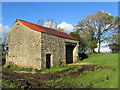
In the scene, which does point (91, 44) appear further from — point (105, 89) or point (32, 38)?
point (105, 89)

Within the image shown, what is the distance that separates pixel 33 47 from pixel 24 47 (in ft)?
5.86

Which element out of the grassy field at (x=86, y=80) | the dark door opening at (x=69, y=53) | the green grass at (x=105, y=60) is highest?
the dark door opening at (x=69, y=53)

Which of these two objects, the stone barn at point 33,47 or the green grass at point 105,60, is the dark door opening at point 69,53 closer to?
the stone barn at point 33,47

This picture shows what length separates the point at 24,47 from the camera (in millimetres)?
15172

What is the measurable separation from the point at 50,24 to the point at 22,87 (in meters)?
32.1

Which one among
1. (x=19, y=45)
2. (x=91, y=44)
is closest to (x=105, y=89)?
(x=19, y=45)

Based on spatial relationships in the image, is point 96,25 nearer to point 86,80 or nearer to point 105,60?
point 105,60

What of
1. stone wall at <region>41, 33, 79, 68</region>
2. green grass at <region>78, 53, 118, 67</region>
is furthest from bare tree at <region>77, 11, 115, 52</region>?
stone wall at <region>41, 33, 79, 68</region>

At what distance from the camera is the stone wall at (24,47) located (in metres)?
13.9

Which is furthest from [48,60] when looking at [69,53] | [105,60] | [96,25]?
[96,25]

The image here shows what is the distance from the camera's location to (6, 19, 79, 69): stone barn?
1382 centimetres

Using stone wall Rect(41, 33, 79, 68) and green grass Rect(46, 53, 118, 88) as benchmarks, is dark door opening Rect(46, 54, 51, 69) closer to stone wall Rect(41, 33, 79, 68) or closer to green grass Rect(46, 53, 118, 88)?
stone wall Rect(41, 33, 79, 68)

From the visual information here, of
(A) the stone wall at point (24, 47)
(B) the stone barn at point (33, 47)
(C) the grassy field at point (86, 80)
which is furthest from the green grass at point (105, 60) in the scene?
(A) the stone wall at point (24, 47)

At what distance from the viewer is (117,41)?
34.4 m
